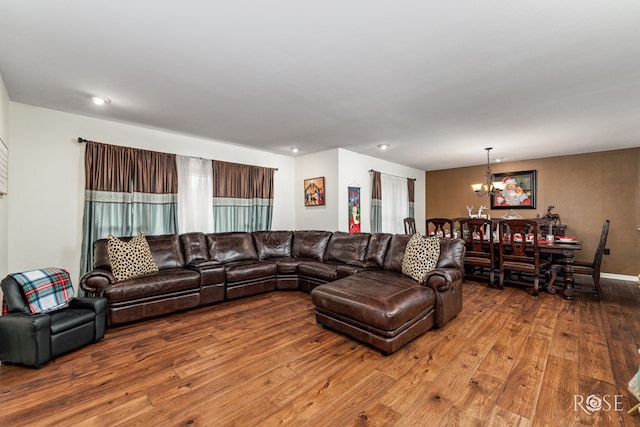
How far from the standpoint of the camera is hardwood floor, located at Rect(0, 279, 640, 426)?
1676mm

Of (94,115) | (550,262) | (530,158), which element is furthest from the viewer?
(530,158)

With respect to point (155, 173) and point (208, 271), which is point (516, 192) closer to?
point (208, 271)

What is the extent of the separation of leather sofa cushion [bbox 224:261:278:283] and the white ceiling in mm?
2028

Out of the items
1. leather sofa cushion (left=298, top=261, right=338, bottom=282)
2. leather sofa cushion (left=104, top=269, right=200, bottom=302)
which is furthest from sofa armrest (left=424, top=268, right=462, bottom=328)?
leather sofa cushion (left=104, top=269, right=200, bottom=302)

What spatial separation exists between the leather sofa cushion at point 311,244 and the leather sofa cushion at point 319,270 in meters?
0.37

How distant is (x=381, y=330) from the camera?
238 cm

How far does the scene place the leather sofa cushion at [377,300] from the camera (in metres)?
2.37

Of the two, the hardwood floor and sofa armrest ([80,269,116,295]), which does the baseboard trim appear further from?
sofa armrest ([80,269,116,295])

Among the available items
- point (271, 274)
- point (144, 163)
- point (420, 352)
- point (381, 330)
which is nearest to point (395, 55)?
point (381, 330)

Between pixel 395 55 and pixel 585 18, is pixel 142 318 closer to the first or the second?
pixel 395 55

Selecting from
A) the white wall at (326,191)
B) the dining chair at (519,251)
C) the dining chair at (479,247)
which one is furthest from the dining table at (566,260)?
the white wall at (326,191)

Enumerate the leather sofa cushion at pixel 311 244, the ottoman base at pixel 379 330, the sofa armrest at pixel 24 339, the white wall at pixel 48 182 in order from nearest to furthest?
the sofa armrest at pixel 24 339, the ottoman base at pixel 379 330, the white wall at pixel 48 182, the leather sofa cushion at pixel 311 244

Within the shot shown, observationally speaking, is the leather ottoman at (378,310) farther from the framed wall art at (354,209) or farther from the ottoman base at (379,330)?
the framed wall art at (354,209)

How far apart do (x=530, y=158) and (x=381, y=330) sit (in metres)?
5.93
